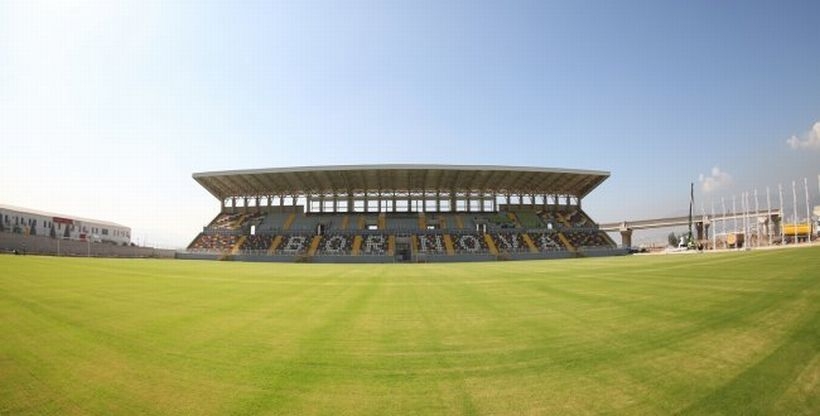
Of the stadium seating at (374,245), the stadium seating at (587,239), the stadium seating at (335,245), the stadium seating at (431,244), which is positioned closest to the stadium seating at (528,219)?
the stadium seating at (587,239)

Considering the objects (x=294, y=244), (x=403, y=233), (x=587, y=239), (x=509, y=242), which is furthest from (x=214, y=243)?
(x=587, y=239)

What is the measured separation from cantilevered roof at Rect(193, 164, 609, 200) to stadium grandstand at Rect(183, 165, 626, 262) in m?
0.16

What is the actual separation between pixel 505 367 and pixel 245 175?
6123cm

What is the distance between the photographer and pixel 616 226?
3720 inches

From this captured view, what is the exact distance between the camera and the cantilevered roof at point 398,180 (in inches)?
2243

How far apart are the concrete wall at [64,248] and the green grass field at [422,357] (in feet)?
175

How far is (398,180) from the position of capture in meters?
60.5

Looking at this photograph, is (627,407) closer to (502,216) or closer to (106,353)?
(106,353)

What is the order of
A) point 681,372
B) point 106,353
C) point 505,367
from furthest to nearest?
point 106,353 → point 505,367 → point 681,372

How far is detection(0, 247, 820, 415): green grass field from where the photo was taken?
3783 millimetres

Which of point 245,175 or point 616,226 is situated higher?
point 245,175

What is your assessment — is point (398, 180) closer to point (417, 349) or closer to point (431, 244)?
point (431, 244)

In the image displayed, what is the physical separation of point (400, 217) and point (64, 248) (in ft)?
152

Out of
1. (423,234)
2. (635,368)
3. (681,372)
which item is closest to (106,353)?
(635,368)
